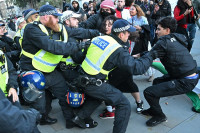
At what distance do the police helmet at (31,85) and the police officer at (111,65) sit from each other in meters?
0.56

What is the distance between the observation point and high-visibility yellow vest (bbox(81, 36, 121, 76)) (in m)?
2.42

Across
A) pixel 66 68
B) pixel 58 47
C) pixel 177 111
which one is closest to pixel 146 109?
pixel 177 111

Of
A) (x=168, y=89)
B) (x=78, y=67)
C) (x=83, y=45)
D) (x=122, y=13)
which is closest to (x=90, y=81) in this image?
(x=83, y=45)

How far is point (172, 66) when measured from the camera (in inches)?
114

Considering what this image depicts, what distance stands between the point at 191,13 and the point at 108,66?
402 cm

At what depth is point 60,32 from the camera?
2.89 metres

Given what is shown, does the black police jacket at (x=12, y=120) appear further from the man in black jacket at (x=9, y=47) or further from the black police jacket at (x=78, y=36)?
the man in black jacket at (x=9, y=47)

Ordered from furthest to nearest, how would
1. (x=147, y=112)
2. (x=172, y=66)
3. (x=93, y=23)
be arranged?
(x=93, y=23), (x=147, y=112), (x=172, y=66)

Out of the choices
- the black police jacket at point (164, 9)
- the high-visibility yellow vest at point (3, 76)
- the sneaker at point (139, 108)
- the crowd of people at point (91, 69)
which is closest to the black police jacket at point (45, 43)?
the crowd of people at point (91, 69)

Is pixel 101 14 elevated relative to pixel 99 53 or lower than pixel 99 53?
elevated

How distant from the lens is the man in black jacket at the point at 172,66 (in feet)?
9.20

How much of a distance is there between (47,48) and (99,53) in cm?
68

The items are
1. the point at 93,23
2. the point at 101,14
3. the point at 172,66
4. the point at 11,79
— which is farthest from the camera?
the point at 93,23

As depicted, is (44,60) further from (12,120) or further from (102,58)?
(12,120)
